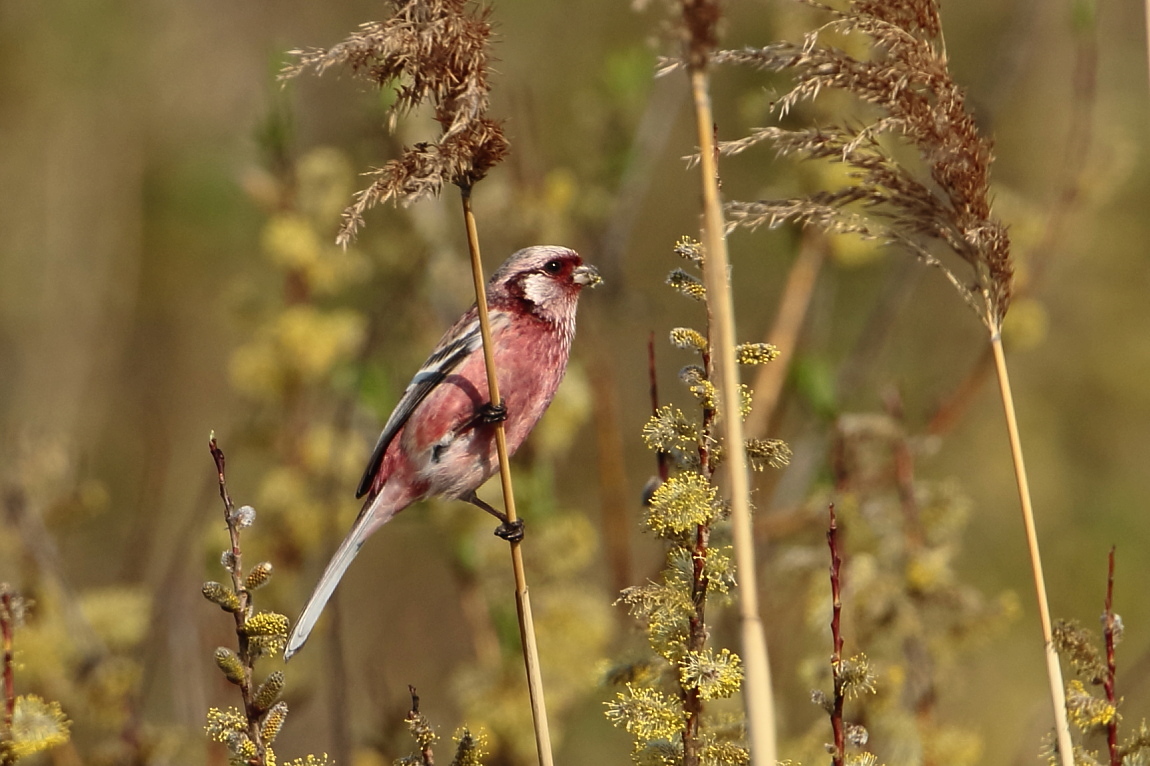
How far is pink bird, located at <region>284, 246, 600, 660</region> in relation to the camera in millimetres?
3596

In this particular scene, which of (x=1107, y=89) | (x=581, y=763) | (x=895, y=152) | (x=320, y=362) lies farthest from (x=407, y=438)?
(x=1107, y=89)

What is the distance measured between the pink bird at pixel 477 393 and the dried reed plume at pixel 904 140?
1585 millimetres

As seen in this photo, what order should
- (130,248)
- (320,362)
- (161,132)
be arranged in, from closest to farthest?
1. (320,362)
2. (130,248)
3. (161,132)

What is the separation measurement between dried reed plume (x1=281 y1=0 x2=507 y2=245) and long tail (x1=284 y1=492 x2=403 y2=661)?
45.5 inches

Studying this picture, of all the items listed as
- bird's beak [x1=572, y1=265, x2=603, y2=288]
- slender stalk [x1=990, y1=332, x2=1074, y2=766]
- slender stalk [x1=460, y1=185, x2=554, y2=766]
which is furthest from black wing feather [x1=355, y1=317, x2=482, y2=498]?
slender stalk [x1=990, y1=332, x2=1074, y2=766]

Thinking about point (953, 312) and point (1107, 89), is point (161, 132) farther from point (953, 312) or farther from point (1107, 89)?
point (1107, 89)

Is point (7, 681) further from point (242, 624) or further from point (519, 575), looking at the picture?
point (519, 575)

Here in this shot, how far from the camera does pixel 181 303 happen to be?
30.5 ft

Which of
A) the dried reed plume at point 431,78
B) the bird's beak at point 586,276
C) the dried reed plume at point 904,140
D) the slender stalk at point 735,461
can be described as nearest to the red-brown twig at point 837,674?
the slender stalk at point 735,461

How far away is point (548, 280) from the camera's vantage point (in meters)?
3.77

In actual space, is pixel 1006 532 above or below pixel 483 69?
above

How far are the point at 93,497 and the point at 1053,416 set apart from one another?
22.4 ft

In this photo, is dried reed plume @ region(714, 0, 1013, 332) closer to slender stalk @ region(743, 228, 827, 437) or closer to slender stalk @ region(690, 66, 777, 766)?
slender stalk @ region(690, 66, 777, 766)

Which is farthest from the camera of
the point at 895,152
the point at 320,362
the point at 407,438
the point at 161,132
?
the point at 161,132
